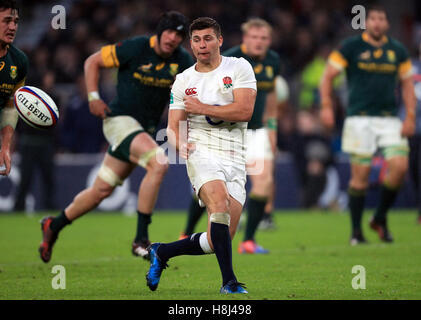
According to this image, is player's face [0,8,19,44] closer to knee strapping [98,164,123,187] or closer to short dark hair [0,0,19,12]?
short dark hair [0,0,19,12]

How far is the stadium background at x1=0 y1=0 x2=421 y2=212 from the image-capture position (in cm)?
1667

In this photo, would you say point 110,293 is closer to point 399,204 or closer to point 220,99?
point 220,99

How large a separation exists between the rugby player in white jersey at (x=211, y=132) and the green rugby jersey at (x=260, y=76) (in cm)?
293

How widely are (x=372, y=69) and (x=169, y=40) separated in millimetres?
3109

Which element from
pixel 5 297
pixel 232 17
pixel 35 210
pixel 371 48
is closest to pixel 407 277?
pixel 5 297

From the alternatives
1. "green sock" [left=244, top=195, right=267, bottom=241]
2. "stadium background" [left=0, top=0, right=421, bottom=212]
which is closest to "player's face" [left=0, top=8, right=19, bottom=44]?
"green sock" [left=244, top=195, right=267, bottom=241]

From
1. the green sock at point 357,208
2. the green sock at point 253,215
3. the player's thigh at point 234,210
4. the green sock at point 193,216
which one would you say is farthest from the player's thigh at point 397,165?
the player's thigh at point 234,210

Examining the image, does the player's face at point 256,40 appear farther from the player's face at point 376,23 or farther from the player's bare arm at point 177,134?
the player's bare arm at point 177,134

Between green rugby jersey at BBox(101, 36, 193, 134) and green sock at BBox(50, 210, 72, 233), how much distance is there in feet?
3.95

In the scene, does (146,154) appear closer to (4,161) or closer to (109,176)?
(109,176)

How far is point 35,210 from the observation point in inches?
Answer: 655

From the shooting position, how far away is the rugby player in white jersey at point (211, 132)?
6328mm

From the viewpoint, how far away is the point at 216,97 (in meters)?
6.54

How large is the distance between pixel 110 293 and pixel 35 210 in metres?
10.6
